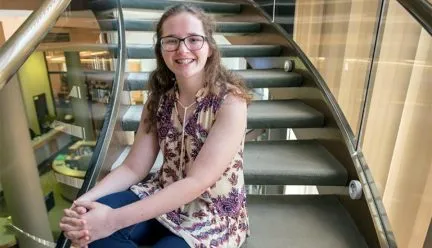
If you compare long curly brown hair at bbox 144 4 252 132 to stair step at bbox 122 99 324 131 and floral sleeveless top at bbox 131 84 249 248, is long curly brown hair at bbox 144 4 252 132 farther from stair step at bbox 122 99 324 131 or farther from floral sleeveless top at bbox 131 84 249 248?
stair step at bbox 122 99 324 131

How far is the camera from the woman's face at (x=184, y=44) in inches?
37.6

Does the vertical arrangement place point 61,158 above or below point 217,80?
below

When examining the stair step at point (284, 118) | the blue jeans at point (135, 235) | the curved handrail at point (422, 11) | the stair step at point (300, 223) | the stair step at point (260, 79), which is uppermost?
the curved handrail at point (422, 11)

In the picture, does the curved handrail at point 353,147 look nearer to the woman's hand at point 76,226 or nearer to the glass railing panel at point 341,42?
the glass railing panel at point 341,42

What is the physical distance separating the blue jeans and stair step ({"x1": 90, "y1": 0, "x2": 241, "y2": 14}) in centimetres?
148

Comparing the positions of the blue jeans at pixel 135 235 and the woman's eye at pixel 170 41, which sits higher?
the woman's eye at pixel 170 41

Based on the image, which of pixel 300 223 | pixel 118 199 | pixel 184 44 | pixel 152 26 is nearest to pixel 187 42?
pixel 184 44

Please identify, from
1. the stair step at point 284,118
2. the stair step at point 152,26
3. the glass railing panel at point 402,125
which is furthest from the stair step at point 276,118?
the stair step at point 152,26

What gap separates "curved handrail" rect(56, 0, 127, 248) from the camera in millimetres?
1310

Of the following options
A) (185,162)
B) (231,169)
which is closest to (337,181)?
(231,169)

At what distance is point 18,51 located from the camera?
0.69 meters

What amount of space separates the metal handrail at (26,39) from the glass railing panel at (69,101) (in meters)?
0.45

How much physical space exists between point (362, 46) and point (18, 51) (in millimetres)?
1533

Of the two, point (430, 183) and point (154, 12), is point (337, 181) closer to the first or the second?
point (430, 183)
